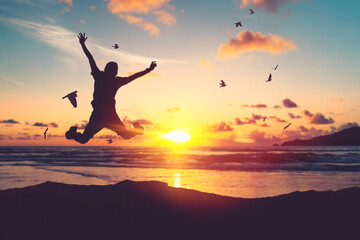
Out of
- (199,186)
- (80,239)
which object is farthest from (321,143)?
(80,239)

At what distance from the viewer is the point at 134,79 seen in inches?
227

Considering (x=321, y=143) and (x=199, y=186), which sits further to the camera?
(x=321, y=143)

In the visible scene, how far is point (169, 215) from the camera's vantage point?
304 inches

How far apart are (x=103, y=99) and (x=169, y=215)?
375 centimetres

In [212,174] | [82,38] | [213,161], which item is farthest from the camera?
[213,161]

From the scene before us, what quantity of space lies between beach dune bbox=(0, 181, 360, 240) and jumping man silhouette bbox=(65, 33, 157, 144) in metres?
2.27

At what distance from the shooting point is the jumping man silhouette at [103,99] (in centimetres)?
561

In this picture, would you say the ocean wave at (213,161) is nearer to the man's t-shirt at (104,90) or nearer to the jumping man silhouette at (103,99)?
the jumping man silhouette at (103,99)

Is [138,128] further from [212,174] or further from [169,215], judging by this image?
[212,174]

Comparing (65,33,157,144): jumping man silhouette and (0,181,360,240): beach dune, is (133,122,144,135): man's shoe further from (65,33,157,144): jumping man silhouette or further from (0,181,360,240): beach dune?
(0,181,360,240): beach dune

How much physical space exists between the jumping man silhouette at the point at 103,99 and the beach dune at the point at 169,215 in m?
2.27

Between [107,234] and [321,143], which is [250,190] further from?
[321,143]

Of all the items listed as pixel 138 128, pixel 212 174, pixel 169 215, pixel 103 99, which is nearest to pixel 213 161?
pixel 212 174

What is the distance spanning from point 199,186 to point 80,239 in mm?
10565
